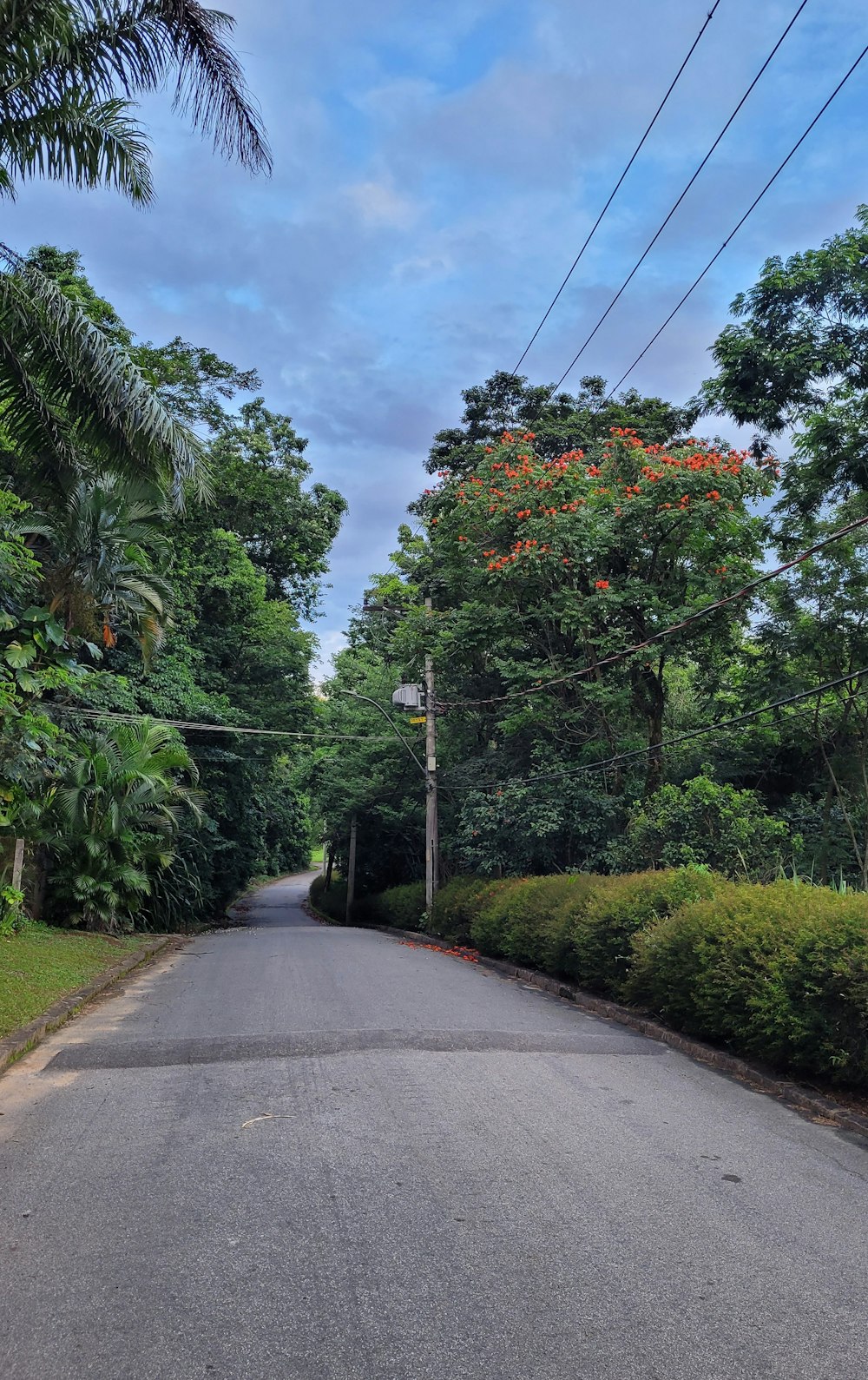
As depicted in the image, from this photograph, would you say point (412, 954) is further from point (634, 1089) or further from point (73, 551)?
point (634, 1089)

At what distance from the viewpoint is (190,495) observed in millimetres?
11422

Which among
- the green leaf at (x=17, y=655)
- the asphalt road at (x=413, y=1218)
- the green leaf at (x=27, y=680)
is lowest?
the asphalt road at (x=413, y=1218)

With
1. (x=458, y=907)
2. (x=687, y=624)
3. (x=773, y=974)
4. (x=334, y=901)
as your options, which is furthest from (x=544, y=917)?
(x=334, y=901)

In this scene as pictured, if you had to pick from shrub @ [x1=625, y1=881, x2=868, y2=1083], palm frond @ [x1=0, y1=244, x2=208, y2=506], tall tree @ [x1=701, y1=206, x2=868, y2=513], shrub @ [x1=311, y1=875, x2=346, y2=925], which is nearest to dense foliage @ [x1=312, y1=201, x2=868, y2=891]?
tall tree @ [x1=701, y1=206, x2=868, y2=513]

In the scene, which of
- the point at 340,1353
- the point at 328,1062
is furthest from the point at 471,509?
the point at 340,1353

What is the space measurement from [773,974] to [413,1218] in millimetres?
4015

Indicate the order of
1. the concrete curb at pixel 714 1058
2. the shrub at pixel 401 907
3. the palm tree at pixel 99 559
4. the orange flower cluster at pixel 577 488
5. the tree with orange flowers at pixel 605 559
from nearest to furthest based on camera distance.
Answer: the concrete curb at pixel 714 1058
the palm tree at pixel 99 559
the orange flower cluster at pixel 577 488
the tree with orange flowers at pixel 605 559
the shrub at pixel 401 907

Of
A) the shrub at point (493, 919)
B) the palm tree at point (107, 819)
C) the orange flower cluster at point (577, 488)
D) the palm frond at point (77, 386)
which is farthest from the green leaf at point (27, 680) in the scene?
the shrub at point (493, 919)

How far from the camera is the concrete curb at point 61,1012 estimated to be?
715 cm

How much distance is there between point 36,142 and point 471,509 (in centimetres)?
1001

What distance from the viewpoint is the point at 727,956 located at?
7.77 metres

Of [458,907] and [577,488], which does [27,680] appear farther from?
[458,907]

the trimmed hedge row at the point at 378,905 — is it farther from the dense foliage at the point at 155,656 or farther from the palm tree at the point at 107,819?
the palm tree at the point at 107,819

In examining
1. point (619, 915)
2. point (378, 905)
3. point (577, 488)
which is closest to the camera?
point (619, 915)
